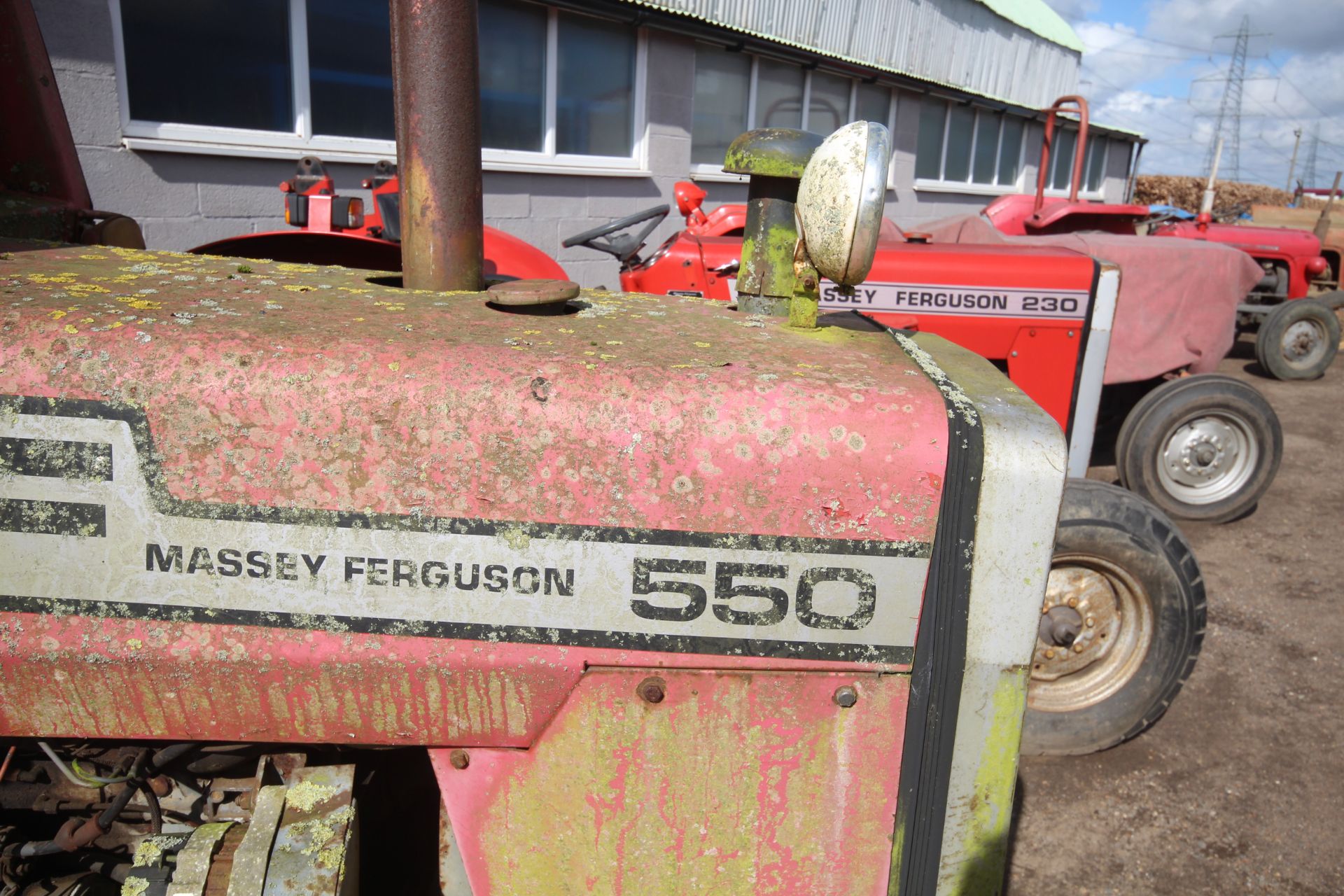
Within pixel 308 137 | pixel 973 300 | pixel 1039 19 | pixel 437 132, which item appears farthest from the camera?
pixel 1039 19

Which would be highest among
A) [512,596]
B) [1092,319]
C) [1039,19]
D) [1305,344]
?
[1039,19]

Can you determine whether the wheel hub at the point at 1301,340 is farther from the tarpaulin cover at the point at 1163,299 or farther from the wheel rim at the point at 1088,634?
the wheel rim at the point at 1088,634

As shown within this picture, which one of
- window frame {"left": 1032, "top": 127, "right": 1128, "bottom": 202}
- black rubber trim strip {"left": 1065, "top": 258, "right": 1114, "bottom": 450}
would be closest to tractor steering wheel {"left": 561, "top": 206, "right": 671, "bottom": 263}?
black rubber trim strip {"left": 1065, "top": 258, "right": 1114, "bottom": 450}

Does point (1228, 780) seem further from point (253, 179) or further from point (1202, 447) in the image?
point (253, 179)

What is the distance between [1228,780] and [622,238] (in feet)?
10.0

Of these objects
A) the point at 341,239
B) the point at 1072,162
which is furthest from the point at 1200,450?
the point at 1072,162

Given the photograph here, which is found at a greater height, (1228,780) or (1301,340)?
(1301,340)

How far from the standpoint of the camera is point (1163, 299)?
15.8 feet

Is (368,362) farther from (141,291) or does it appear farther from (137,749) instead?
(137,749)

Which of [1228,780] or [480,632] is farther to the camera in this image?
[1228,780]

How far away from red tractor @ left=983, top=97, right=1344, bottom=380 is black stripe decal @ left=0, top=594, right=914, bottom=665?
572cm

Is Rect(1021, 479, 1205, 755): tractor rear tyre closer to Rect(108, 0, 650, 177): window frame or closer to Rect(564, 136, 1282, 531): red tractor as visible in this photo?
Rect(564, 136, 1282, 531): red tractor

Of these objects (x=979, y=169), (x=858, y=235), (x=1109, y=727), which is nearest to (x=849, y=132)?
Result: (x=858, y=235)

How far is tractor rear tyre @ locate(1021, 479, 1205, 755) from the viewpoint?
2564 mm
